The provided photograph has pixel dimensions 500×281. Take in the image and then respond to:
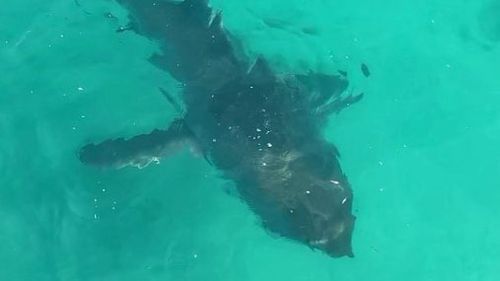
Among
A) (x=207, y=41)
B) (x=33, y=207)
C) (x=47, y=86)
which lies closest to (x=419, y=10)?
(x=207, y=41)

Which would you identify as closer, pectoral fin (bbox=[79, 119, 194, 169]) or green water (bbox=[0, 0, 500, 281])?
green water (bbox=[0, 0, 500, 281])

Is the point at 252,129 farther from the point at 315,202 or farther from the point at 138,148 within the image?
the point at 138,148

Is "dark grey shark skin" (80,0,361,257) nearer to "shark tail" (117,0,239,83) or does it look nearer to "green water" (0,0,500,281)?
"shark tail" (117,0,239,83)

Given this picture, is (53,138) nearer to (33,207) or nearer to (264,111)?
(33,207)

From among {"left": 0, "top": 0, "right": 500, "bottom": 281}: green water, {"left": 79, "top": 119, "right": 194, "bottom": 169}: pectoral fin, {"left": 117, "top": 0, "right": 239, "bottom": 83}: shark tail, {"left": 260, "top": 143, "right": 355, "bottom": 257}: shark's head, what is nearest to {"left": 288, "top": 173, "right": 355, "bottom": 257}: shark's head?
{"left": 260, "top": 143, "right": 355, "bottom": 257}: shark's head

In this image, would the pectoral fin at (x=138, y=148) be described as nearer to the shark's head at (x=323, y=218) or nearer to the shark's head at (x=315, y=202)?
the shark's head at (x=315, y=202)

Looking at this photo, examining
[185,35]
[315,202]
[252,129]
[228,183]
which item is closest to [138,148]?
[228,183]
